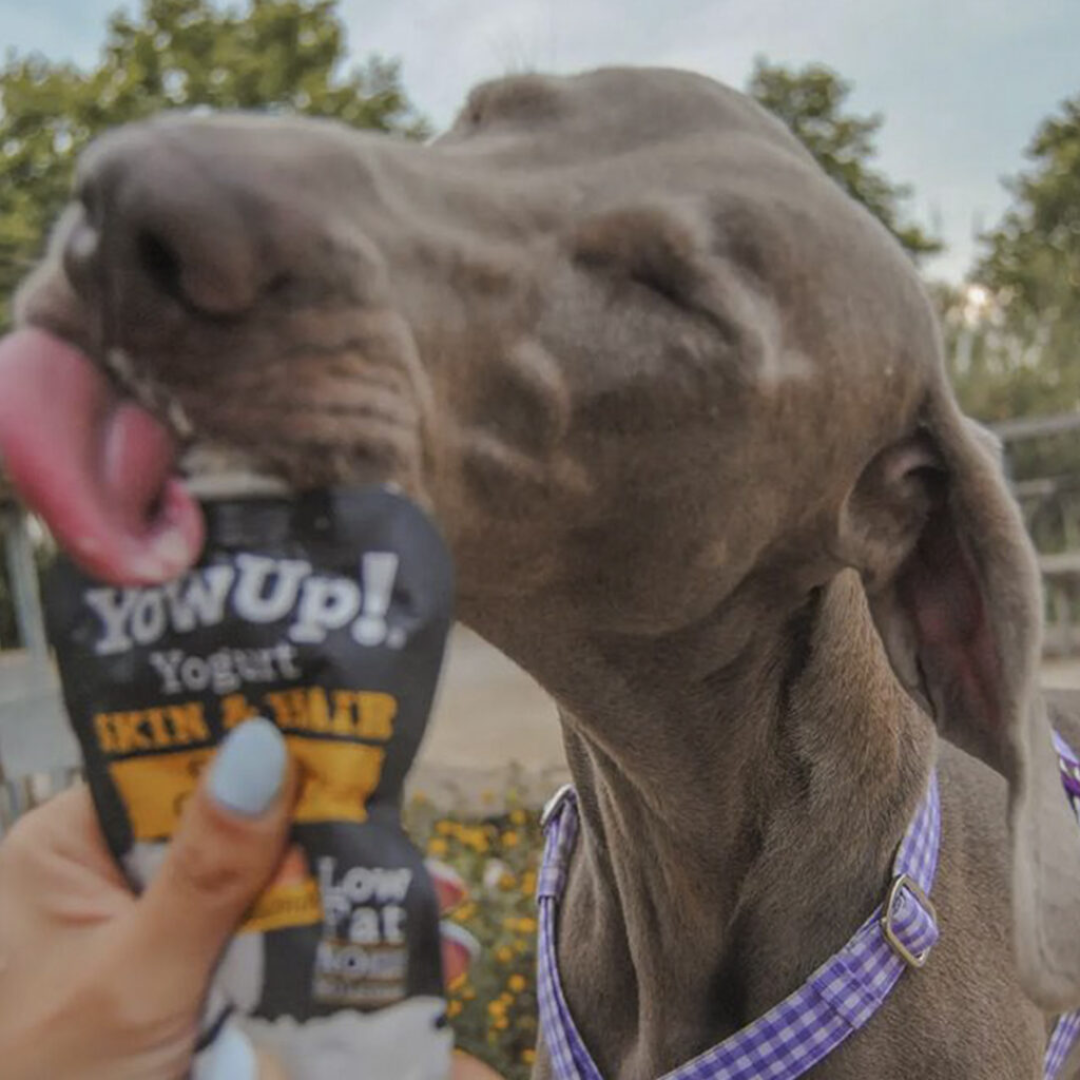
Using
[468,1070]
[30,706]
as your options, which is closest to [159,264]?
[468,1070]

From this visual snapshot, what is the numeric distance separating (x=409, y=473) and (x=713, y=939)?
1.24 meters

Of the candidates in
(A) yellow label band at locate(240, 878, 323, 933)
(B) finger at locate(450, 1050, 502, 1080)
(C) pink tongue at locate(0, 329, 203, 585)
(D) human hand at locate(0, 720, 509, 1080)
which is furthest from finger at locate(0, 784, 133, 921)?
(B) finger at locate(450, 1050, 502, 1080)

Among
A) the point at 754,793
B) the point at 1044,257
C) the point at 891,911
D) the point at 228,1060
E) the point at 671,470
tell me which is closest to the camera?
the point at 228,1060

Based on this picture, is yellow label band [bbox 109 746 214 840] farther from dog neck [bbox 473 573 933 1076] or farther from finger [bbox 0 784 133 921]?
dog neck [bbox 473 573 933 1076]

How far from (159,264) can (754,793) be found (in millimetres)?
1414

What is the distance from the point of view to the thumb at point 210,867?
3.56 feet

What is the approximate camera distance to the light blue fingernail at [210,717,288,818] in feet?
3.58

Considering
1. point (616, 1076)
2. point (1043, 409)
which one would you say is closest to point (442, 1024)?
point (616, 1076)

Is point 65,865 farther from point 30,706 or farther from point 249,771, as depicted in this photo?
point 30,706

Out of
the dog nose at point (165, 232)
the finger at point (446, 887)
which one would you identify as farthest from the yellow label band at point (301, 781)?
the dog nose at point (165, 232)

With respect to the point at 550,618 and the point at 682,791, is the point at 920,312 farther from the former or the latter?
the point at 682,791

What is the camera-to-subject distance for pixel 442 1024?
1.18 meters

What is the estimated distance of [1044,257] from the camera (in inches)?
854

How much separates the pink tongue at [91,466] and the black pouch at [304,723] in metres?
0.04
